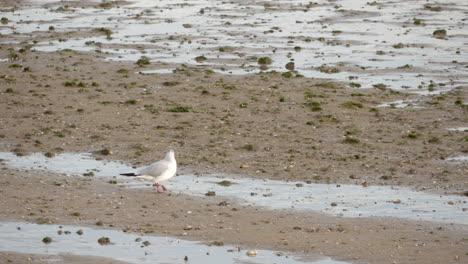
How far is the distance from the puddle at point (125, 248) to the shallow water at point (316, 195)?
2847mm

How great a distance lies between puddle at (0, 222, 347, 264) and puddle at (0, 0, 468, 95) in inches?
662

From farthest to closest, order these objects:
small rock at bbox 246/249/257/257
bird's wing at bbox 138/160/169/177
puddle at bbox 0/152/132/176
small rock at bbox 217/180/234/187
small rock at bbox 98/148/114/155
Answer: small rock at bbox 98/148/114/155
puddle at bbox 0/152/132/176
small rock at bbox 217/180/234/187
bird's wing at bbox 138/160/169/177
small rock at bbox 246/249/257/257

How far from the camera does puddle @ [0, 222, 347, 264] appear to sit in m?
13.8

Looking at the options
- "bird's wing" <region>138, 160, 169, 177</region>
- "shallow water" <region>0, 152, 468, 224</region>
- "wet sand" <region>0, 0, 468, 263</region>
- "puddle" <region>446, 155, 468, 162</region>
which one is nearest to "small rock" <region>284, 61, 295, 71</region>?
"wet sand" <region>0, 0, 468, 263</region>

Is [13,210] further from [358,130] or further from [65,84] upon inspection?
[65,84]

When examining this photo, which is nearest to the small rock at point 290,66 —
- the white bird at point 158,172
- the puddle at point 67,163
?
the puddle at point 67,163

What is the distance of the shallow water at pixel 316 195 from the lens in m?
16.7

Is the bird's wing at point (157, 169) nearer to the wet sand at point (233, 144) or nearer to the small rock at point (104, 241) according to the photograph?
the wet sand at point (233, 144)

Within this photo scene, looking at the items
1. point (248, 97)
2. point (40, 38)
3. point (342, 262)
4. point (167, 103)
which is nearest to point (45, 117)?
point (167, 103)

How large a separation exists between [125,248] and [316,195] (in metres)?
5.01

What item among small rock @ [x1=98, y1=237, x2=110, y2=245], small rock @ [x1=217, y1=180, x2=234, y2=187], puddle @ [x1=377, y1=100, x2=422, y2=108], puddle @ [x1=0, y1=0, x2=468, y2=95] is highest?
small rock @ [x1=98, y1=237, x2=110, y2=245]

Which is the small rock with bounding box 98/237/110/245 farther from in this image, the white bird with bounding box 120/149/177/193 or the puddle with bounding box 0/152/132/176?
the puddle with bounding box 0/152/132/176

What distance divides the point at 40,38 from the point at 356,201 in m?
27.4

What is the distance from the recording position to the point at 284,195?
58.1 feet
